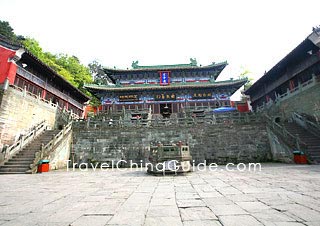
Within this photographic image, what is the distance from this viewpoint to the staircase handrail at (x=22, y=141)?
957 cm

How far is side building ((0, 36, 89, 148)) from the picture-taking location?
10.9 meters

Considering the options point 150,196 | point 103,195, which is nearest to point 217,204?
point 150,196

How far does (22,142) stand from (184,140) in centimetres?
1065

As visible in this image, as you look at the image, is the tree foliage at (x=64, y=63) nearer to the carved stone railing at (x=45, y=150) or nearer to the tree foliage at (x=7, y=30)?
the tree foliage at (x=7, y=30)

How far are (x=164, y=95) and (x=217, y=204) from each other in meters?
19.6

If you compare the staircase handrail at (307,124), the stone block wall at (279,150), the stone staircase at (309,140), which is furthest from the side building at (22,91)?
the staircase handrail at (307,124)

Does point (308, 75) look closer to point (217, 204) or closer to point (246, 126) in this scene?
point (246, 126)

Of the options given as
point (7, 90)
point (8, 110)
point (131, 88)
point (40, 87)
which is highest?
point (131, 88)

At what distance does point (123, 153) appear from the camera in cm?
1239

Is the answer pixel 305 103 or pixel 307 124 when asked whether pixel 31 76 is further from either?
pixel 305 103

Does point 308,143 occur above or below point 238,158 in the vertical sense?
above

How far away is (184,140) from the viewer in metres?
12.9

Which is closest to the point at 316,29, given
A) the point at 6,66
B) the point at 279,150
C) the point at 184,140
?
the point at 279,150

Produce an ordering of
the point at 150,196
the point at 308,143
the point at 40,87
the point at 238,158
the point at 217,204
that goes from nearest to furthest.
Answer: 1. the point at 217,204
2. the point at 150,196
3. the point at 308,143
4. the point at 238,158
5. the point at 40,87
